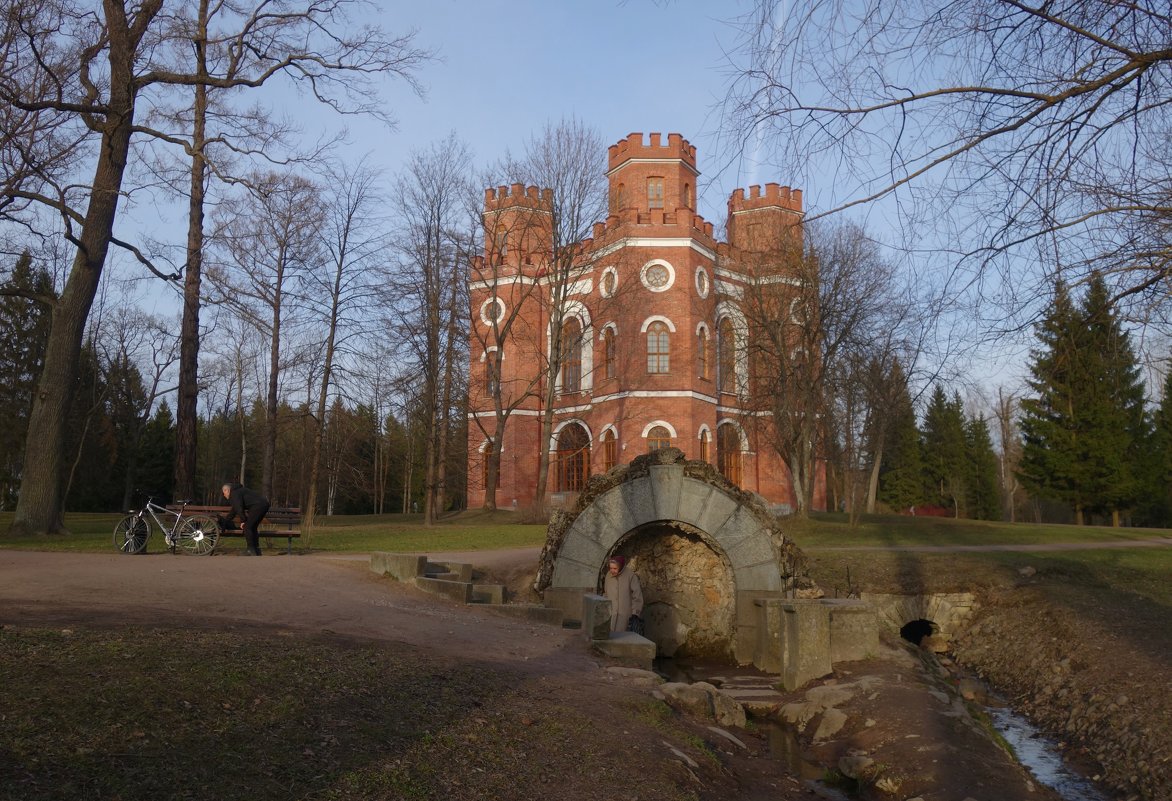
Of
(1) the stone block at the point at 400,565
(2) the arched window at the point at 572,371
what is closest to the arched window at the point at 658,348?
(2) the arched window at the point at 572,371

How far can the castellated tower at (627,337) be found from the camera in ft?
117

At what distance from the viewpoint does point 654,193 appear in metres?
41.2

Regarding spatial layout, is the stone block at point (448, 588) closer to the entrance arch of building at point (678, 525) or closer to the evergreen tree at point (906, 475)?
the entrance arch of building at point (678, 525)

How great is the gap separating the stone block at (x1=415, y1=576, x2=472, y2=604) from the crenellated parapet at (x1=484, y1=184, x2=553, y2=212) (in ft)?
76.4

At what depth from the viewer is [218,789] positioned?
404 centimetres

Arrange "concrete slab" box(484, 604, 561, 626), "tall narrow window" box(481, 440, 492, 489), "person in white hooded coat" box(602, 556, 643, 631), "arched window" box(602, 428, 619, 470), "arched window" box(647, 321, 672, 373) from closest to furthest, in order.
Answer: "concrete slab" box(484, 604, 561, 626) < "person in white hooded coat" box(602, 556, 643, 631) < "tall narrow window" box(481, 440, 492, 489) < "arched window" box(647, 321, 672, 373) < "arched window" box(602, 428, 619, 470)

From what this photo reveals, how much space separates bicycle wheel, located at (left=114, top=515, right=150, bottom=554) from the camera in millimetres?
14125

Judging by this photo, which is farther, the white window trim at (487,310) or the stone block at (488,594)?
the white window trim at (487,310)

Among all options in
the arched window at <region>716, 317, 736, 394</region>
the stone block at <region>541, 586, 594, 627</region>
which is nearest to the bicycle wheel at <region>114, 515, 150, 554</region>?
the stone block at <region>541, 586, 594, 627</region>

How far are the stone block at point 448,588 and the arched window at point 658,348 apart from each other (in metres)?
26.8

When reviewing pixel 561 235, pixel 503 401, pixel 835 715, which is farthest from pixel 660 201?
pixel 835 715

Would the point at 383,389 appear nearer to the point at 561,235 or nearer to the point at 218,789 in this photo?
the point at 561,235

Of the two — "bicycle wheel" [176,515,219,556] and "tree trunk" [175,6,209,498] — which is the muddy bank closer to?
"bicycle wheel" [176,515,219,556]

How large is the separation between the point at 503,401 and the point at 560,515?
94.2ft
